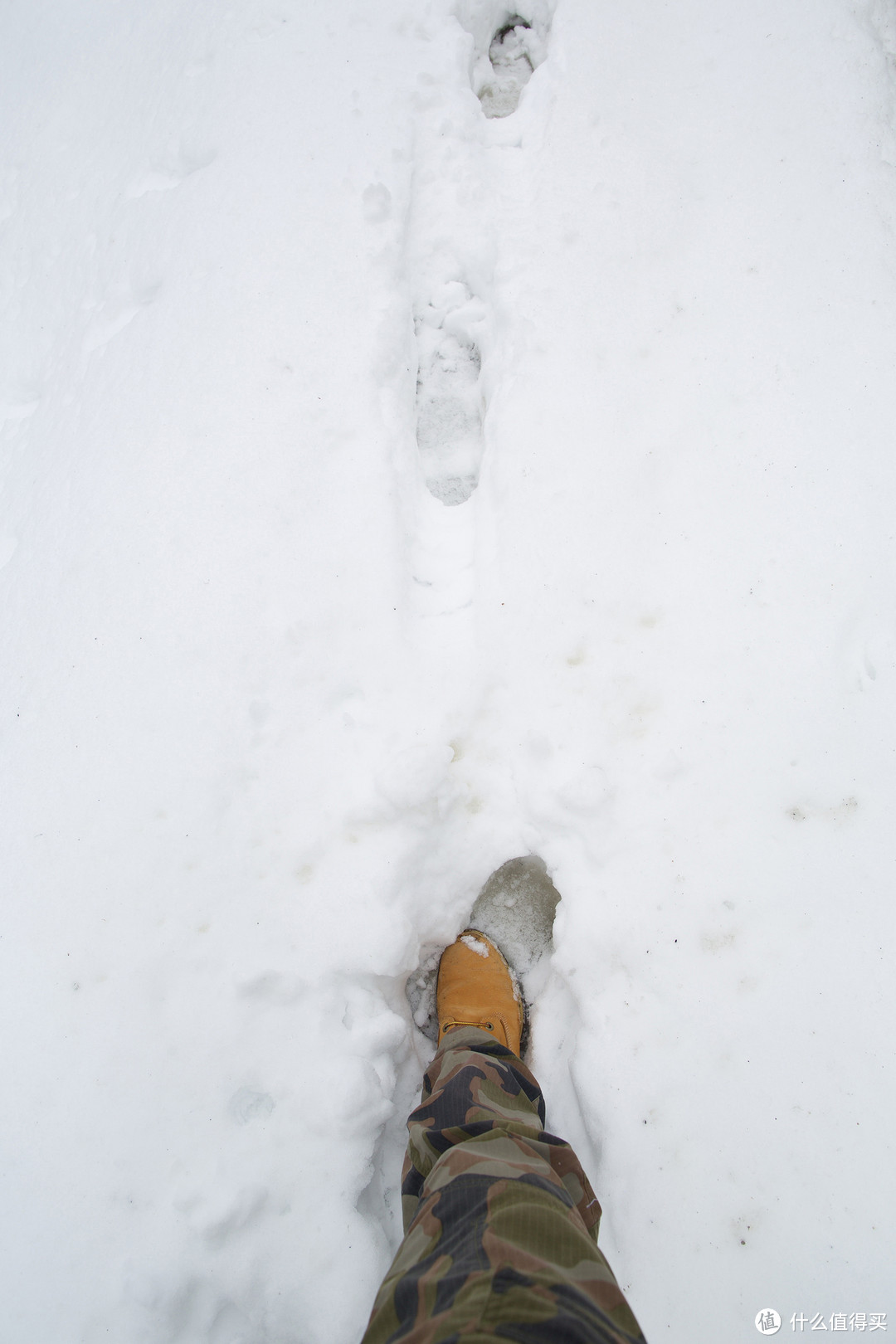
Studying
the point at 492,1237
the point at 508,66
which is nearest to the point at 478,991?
the point at 492,1237

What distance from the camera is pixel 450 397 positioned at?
5.81 feet

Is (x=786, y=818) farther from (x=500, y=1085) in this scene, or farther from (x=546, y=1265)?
(x=546, y=1265)

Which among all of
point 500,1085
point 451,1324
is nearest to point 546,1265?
point 451,1324

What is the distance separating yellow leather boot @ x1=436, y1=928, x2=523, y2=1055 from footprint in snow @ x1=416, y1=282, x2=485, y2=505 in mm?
1096

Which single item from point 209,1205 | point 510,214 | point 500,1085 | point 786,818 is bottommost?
point 209,1205

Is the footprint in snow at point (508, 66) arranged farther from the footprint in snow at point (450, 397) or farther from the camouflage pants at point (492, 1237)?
the camouflage pants at point (492, 1237)

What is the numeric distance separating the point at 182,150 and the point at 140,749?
1.66m

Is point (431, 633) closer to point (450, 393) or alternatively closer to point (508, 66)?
point (450, 393)

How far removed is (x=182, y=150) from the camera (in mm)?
1835

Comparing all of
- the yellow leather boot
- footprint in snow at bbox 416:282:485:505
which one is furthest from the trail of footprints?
the yellow leather boot

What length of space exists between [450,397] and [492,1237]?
5.64 ft

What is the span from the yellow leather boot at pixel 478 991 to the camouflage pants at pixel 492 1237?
0.19 m

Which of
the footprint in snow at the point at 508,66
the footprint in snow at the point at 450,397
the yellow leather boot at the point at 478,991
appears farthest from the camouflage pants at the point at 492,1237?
the footprint in snow at the point at 508,66

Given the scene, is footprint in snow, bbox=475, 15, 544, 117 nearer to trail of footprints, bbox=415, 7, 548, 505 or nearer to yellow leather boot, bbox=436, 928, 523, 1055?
trail of footprints, bbox=415, 7, 548, 505
